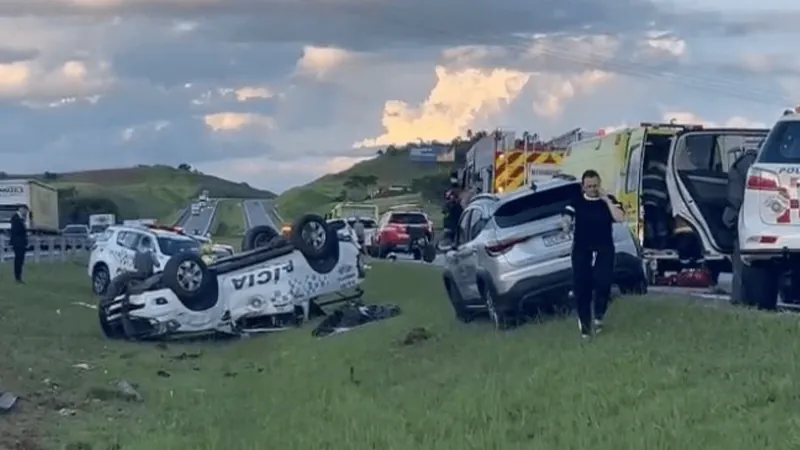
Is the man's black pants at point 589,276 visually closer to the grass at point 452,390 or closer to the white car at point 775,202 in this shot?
the grass at point 452,390

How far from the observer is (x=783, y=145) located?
52.7 ft

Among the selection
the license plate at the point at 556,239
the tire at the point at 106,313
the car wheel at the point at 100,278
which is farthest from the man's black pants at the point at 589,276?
the car wheel at the point at 100,278

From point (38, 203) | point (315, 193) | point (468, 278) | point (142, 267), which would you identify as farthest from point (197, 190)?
point (468, 278)

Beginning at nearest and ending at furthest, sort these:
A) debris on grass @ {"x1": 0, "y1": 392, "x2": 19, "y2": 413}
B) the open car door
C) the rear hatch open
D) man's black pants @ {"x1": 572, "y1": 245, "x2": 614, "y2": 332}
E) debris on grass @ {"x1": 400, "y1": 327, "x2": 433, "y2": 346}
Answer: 1. man's black pants @ {"x1": 572, "y1": 245, "x2": 614, "y2": 332}
2. debris on grass @ {"x1": 0, "y1": 392, "x2": 19, "y2": 413}
3. the rear hatch open
4. debris on grass @ {"x1": 400, "y1": 327, "x2": 433, "y2": 346}
5. the open car door

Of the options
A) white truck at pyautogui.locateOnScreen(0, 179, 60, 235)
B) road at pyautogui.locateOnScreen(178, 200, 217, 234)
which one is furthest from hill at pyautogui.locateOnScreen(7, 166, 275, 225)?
white truck at pyautogui.locateOnScreen(0, 179, 60, 235)

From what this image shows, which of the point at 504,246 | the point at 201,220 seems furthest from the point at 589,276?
the point at 201,220

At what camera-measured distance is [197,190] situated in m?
195

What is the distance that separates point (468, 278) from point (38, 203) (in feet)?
177

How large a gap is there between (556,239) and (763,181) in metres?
2.68

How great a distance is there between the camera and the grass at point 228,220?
104 m

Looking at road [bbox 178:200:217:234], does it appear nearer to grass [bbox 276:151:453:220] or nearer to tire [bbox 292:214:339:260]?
grass [bbox 276:151:453:220]

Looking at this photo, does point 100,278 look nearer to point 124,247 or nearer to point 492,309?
point 124,247

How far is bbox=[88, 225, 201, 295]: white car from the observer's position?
36.1m

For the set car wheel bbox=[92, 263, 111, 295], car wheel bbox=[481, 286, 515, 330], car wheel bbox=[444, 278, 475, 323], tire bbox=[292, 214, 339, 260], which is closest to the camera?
car wheel bbox=[481, 286, 515, 330]
